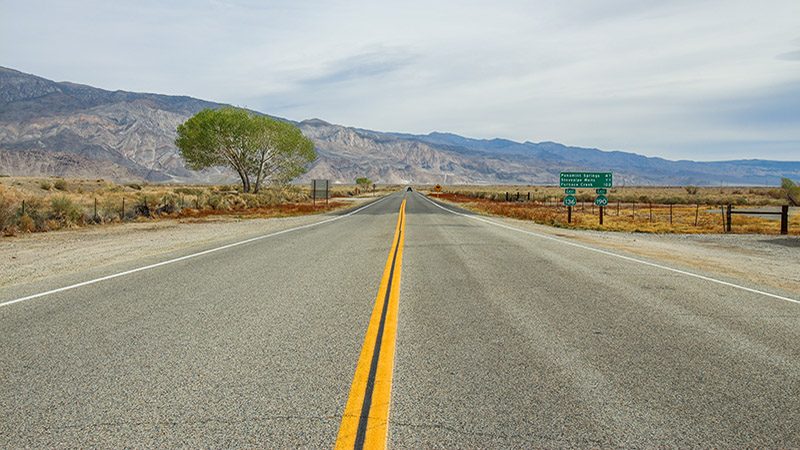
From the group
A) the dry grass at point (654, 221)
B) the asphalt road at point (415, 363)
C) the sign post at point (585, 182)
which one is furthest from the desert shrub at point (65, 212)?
the sign post at point (585, 182)

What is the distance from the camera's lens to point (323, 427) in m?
3.62

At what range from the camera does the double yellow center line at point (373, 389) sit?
3.50 metres

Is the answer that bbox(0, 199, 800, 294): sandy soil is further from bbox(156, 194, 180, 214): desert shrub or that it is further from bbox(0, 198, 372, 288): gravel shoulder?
bbox(156, 194, 180, 214): desert shrub

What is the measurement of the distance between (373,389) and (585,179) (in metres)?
27.8

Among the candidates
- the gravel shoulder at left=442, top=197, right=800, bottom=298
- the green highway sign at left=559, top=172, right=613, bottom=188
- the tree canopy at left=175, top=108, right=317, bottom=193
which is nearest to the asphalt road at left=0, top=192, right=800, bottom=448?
the gravel shoulder at left=442, top=197, right=800, bottom=298

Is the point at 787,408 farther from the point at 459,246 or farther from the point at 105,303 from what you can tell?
the point at 459,246

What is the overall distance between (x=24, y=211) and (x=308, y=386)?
75.2ft

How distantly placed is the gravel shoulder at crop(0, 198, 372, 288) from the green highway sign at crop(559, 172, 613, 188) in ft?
58.0

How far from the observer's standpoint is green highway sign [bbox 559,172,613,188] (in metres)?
29.5

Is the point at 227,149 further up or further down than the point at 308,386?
further up

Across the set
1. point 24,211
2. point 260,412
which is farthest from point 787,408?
point 24,211

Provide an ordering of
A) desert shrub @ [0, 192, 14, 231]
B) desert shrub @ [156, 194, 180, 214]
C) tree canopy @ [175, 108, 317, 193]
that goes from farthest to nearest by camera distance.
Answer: tree canopy @ [175, 108, 317, 193] → desert shrub @ [156, 194, 180, 214] → desert shrub @ [0, 192, 14, 231]

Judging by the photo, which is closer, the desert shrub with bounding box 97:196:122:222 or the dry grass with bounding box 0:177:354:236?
the dry grass with bounding box 0:177:354:236

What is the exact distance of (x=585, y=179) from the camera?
3008 cm
